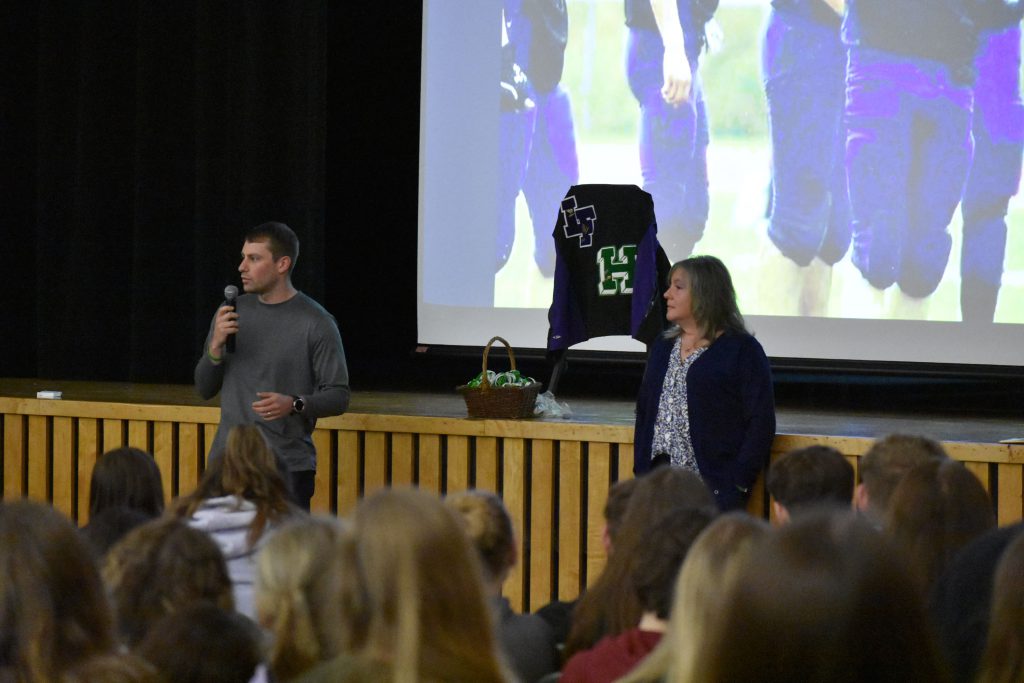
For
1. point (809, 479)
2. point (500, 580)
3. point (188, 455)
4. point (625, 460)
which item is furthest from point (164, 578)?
point (188, 455)

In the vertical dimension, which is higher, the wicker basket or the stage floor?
the wicker basket

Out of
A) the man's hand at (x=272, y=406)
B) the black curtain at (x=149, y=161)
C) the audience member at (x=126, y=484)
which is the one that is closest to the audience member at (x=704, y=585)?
the audience member at (x=126, y=484)

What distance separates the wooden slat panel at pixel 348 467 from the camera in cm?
478

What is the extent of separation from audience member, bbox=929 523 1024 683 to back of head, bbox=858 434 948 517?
0.58 meters

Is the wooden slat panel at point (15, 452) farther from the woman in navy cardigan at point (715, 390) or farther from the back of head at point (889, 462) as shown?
the back of head at point (889, 462)

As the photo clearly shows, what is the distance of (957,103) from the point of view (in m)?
5.73

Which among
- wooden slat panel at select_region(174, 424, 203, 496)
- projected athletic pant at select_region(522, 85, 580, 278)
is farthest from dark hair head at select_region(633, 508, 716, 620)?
projected athletic pant at select_region(522, 85, 580, 278)

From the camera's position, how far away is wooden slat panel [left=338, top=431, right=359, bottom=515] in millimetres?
4781

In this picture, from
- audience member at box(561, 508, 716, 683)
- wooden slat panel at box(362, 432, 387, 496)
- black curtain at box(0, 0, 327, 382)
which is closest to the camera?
audience member at box(561, 508, 716, 683)

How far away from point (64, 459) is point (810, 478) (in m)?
3.34

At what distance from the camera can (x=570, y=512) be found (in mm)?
4473

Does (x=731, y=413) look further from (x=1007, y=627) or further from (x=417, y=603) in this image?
(x=417, y=603)

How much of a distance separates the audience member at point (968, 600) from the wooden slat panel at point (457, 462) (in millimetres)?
2712

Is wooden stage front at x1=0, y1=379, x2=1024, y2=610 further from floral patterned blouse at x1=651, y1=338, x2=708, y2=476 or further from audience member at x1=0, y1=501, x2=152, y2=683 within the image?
audience member at x1=0, y1=501, x2=152, y2=683
